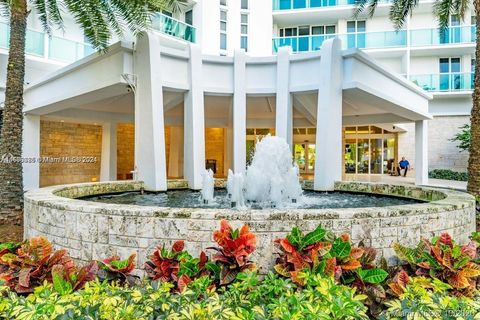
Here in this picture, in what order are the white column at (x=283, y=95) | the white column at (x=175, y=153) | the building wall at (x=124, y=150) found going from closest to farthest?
1. the white column at (x=283, y=95)
2. the white column at (x=175, y=153)
3. the building wall at (x=124, y=150)

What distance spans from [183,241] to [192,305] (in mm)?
1367

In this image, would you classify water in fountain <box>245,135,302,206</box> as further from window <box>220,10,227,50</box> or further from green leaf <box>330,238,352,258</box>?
window <box>220,10,227,50</box>

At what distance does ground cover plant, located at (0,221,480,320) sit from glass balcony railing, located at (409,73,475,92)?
21905 mm

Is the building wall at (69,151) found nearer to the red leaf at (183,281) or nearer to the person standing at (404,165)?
the red leaf at (183,281)

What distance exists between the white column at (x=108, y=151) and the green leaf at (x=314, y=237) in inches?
595

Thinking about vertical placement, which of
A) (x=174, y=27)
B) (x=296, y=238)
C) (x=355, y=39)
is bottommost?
(x=296, y=238)

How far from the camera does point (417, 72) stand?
2531 cm

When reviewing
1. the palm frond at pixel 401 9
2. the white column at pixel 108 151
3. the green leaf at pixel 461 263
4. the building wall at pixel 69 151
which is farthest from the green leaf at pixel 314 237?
the building wall at pixel 69 151

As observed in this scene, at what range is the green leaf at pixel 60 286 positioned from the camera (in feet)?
12.2

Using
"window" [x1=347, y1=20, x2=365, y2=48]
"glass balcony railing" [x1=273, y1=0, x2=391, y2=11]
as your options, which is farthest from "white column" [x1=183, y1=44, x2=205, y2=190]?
"window" [x1=347, y1=20, x2=365, y2=48]

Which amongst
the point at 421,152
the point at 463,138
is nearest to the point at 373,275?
the point at 421,152

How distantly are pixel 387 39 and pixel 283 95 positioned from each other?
53.1ft

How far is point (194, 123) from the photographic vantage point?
1194 cm

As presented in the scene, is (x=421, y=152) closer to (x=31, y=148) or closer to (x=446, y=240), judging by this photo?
(x=446, y=240)
